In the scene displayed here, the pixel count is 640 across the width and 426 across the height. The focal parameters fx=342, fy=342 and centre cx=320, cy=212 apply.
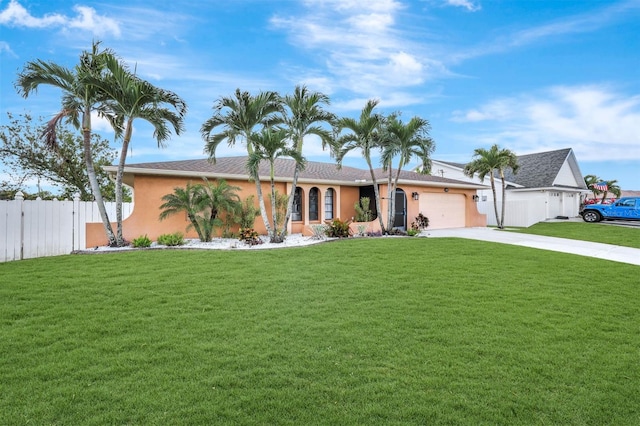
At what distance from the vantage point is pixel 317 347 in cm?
410

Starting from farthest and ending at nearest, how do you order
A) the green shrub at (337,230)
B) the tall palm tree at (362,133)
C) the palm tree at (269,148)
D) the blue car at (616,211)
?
1. the blue car at (616,211)
2. the tall palm tree at (362,133)
3. the green shrub at (337,230)
4. the palm tree at (269,148)

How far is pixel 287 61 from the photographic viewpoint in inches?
579

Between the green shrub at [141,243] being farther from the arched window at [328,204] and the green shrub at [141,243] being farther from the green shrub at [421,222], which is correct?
the green shrub at [421,222]

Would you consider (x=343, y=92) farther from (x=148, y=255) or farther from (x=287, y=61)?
(x=148, y=255)

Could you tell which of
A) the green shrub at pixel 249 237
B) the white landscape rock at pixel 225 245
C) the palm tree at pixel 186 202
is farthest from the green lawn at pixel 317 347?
the palm tree at pixel 186 202

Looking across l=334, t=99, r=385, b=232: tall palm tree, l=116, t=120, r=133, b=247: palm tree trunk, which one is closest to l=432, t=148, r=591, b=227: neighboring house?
l=334, t=99, r=385, b=232: tall palm tree

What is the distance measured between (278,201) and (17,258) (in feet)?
29.5

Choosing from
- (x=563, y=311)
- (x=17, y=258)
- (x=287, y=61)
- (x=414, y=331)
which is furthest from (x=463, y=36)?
(x=17, y=258)

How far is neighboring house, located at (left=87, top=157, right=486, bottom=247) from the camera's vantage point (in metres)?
13.5

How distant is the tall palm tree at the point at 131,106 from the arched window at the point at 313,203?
6.94 meters

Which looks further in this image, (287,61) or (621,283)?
(287,61)

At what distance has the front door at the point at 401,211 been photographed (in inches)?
750

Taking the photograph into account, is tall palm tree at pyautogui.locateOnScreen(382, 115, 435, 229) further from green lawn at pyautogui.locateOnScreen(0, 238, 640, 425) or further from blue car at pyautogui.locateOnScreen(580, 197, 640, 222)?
blue car at pyautogui.locateOnScreen(580, 197, 640, 222)

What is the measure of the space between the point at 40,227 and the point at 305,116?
959cm
